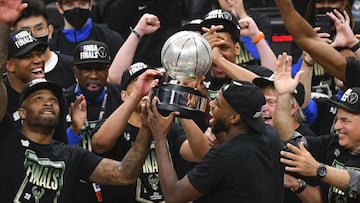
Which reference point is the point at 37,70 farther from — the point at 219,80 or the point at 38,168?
the point at 219,80

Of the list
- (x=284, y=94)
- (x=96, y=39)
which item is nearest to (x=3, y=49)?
(x=284, y=94)

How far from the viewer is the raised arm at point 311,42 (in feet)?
20.8

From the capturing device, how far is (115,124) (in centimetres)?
665

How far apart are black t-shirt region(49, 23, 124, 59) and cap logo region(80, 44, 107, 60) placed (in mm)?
1038

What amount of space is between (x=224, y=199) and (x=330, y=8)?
2.87 meters

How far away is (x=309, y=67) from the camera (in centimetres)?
748

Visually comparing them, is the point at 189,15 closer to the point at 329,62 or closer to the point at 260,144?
the point at 329,62

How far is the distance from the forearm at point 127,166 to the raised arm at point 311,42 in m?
1.18

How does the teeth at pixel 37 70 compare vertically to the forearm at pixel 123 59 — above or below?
above

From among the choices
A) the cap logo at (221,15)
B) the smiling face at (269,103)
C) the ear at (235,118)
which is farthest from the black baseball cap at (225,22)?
the ear at (235,118)

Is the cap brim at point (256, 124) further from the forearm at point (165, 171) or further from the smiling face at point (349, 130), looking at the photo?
the smiling face at point (349, 130)

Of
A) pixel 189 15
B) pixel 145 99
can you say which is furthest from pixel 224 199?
pixel 189 15

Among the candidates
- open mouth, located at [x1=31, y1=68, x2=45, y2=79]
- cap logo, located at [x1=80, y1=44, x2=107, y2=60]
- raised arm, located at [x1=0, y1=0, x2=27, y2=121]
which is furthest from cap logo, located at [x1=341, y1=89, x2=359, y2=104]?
open mouth, located at [x1=31, y1=68, x2=45, y2=79]

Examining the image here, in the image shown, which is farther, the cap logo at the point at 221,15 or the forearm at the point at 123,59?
the forearm at the point at 123,59
